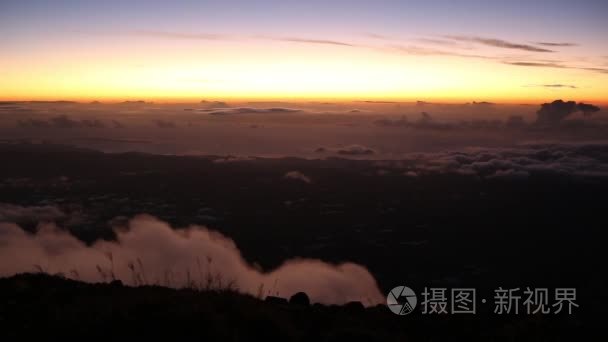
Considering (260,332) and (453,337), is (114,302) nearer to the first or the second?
(260,332)

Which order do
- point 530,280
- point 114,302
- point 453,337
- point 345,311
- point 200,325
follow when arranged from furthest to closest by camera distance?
point 530,280 < point 345,311 < point 453,337 < point 114,302 < point 200,325

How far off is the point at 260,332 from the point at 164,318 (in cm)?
193

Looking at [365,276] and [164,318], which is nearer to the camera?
[164,318]

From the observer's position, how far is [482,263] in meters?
184

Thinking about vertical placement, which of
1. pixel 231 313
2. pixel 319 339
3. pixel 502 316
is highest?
pixel 231 313

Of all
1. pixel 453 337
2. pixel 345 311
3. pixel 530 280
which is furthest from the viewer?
pixel 530 280

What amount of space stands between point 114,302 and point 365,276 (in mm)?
165286

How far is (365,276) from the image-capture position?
547ft

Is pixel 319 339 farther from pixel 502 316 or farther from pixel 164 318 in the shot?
pixel 502 316

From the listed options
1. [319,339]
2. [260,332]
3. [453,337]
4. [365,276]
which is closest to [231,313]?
[260,332]

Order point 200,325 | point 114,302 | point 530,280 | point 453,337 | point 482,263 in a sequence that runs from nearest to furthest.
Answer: point 200,325 < point 114,302 < point 453,337 < point 530,280 < point 482,263

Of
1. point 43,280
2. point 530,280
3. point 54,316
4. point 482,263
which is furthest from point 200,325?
point 482,263

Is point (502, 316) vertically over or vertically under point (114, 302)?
under

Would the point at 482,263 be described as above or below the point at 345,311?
below
